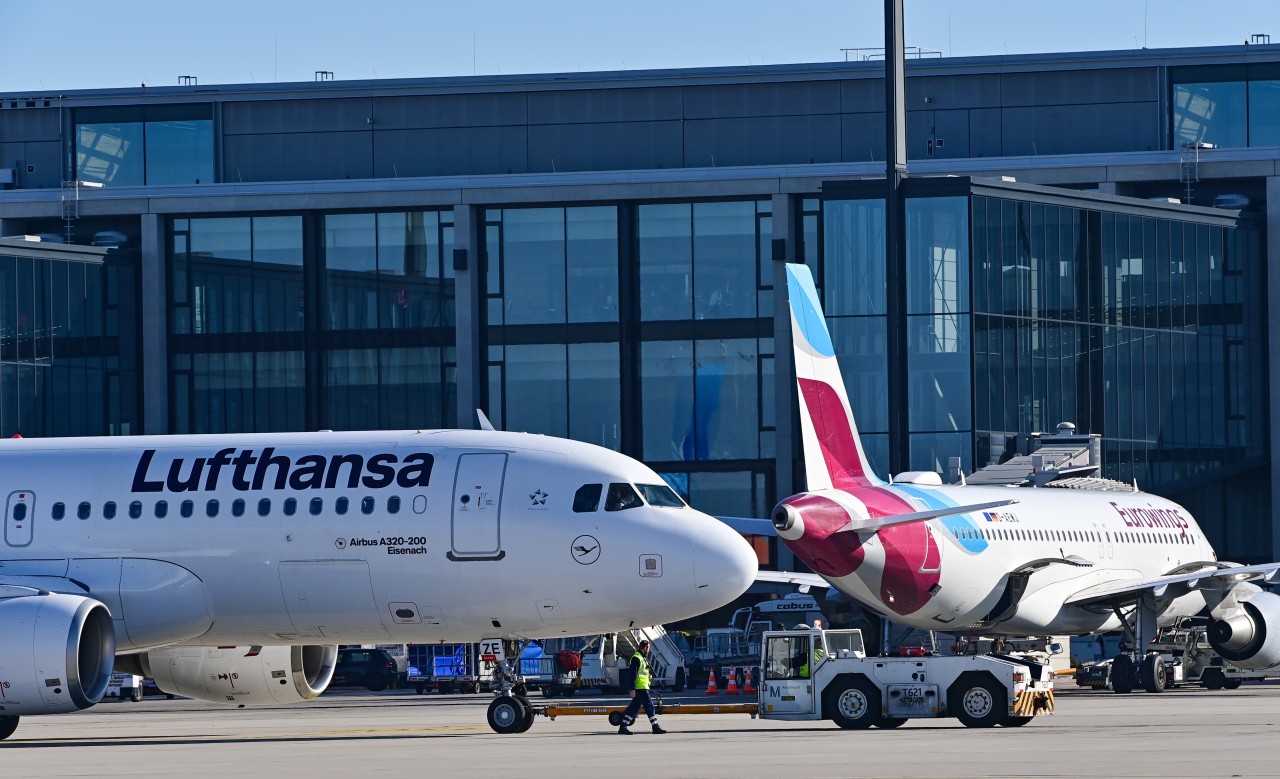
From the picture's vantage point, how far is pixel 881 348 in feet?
201

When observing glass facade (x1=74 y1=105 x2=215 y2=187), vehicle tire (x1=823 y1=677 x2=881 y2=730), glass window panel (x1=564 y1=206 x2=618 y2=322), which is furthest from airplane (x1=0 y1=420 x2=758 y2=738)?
glass facade (x1=74 y1=105 x2=215 y2=187)

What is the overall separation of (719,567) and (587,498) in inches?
88.0

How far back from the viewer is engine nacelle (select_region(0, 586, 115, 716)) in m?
28.2

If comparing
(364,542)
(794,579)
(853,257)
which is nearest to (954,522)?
(794,579)

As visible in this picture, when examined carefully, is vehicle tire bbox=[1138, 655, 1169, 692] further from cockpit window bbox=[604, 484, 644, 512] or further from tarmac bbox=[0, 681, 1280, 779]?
cockpit window bbox=[604, 484, 644, 512]

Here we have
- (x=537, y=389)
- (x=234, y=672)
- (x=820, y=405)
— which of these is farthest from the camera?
A: (x=537, y=389)

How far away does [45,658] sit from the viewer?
2820 cm

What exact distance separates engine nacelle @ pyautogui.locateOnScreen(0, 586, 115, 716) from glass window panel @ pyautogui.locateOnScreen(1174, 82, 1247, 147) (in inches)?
2099

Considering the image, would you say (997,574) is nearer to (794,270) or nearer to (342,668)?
(794,270)

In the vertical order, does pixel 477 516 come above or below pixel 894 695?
above

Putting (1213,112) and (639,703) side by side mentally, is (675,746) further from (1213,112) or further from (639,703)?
(1213,112)

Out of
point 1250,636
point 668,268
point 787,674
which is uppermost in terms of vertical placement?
point 668,268

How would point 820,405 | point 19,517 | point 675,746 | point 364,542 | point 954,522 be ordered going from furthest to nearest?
point 954,522 < point 820,405 < point 19,517 < point 364,542 < point 675,746

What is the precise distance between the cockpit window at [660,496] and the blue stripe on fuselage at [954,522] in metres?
12.5
